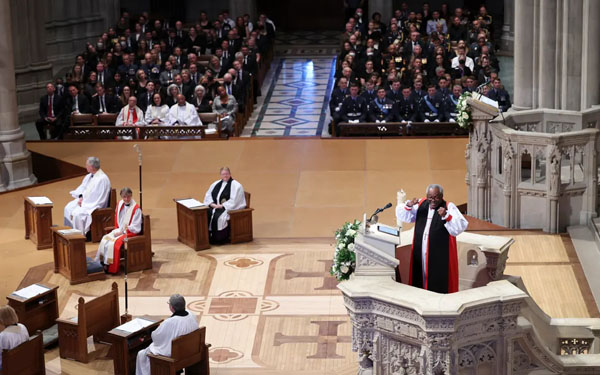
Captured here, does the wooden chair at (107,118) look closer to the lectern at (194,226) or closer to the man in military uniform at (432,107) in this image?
the man in military uniform at (432,107)

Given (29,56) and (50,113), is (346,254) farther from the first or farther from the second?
(29,56)

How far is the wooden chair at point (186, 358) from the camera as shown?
1050cm

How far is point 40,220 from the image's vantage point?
1519cm

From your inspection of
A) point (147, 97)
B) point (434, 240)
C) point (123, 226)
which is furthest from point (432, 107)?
point (434, 240)

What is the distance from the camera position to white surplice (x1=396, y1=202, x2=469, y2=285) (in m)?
10.1

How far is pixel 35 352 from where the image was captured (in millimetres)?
10961

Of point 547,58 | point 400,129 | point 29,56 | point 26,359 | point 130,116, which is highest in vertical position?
point 547,58

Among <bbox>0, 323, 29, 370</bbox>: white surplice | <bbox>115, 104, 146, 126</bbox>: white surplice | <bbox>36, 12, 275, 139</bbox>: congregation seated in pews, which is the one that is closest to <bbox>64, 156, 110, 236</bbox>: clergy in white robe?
<bbox>0, 323, 29, 370</bbox>: white surplice

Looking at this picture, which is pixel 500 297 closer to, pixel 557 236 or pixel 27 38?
pixel 557 236

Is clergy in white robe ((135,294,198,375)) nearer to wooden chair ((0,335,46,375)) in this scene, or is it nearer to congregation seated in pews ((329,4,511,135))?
wooden chair ((0,335,46,375))

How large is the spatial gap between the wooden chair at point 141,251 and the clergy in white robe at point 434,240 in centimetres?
469

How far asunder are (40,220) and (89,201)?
74cm

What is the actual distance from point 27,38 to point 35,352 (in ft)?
→ 48.5

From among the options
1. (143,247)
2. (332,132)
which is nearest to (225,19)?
(332,132)
